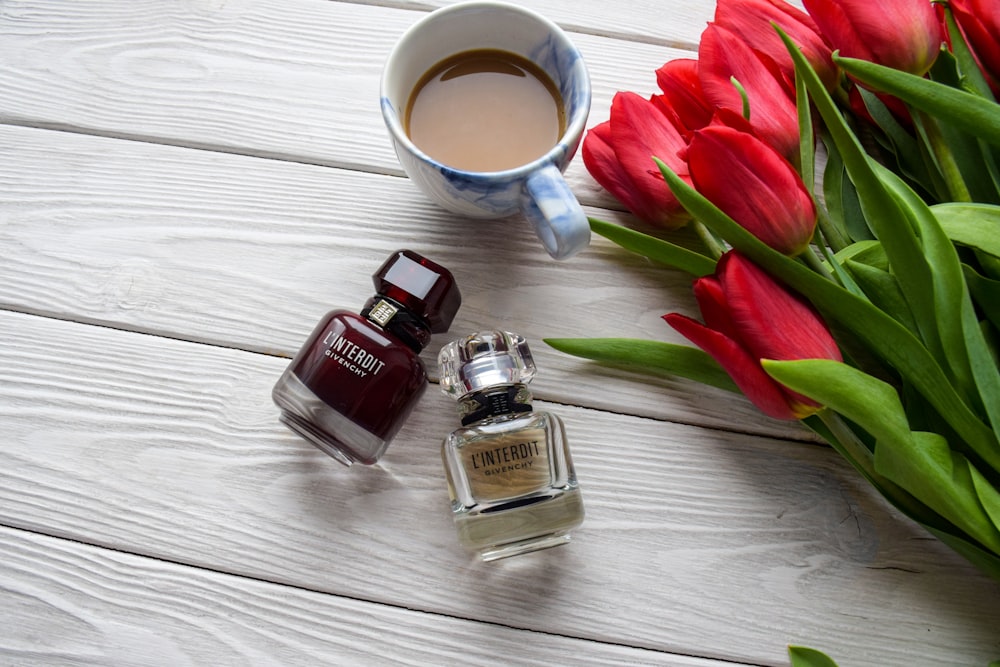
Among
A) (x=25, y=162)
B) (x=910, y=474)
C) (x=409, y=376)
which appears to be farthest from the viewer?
(x=25, y=162)

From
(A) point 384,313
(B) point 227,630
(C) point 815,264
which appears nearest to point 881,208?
(C) point 815,264

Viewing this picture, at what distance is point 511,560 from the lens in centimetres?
66

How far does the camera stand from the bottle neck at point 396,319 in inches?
24.4

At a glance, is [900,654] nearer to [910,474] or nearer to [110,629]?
[910,474]

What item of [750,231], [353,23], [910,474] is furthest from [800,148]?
[353,23]

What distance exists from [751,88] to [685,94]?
0.07 m

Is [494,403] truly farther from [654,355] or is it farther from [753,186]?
[753,186]

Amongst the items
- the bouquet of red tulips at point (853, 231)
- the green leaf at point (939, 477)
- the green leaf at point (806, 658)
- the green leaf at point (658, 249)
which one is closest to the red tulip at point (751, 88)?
the bouquet of red tulips at point (853, 231)

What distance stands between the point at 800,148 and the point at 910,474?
24 cm

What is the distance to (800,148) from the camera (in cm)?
56

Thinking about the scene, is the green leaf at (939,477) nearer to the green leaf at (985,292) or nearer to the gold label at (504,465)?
the green leaf at (985,292)

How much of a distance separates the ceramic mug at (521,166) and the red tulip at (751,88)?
100mm

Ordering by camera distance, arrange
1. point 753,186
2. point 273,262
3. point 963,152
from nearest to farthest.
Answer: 1. point 753,186
2. point 963,152
3. point 273,262

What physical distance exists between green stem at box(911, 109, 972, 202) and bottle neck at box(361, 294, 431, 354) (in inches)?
16.6
